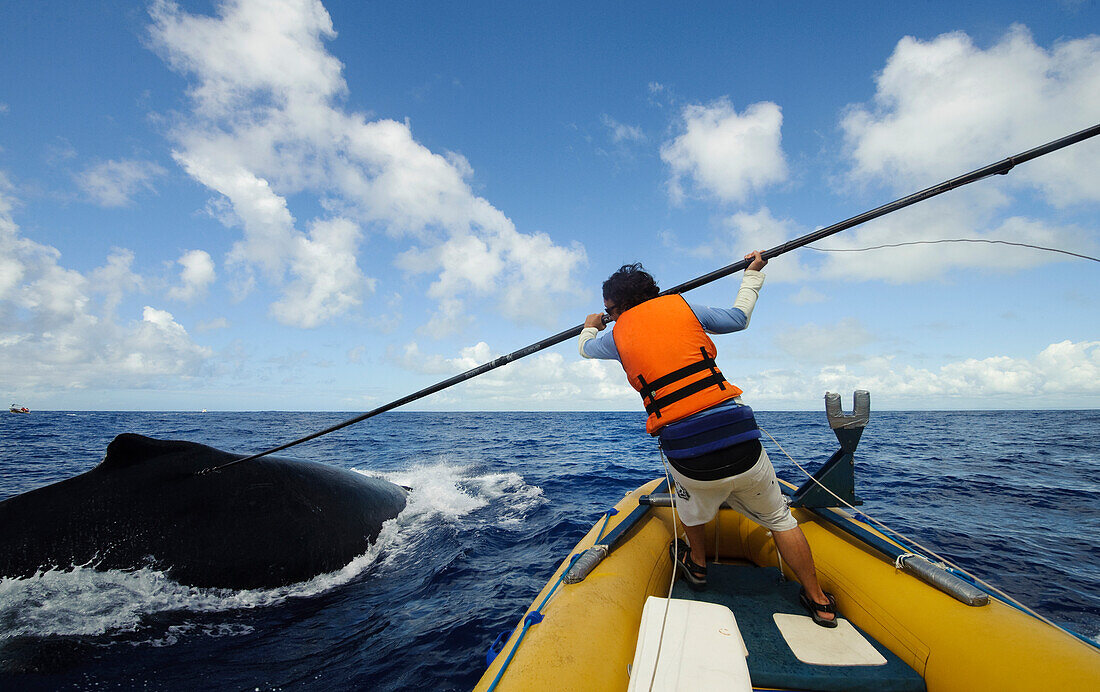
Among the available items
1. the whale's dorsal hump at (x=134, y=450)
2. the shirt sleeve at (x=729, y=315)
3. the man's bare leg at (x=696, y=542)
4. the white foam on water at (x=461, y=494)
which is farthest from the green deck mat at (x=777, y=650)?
the whale's dorsal hump at (x=134, y=450)

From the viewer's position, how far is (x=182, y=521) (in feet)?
14.1

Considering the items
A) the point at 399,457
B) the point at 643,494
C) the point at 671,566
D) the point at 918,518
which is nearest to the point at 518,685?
the point at 671,566

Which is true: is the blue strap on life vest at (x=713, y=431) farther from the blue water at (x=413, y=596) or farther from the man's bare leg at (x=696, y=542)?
the blue water at (x=413, y=596)

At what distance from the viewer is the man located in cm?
286

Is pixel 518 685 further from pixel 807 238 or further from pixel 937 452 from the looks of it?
pixel 937 452

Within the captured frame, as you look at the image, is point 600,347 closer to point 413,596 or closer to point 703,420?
point 703,420

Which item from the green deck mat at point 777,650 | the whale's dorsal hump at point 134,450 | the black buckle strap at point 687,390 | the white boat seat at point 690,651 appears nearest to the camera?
the white boat seat at point 690,651

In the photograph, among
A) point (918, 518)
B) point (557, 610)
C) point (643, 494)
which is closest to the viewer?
point (557, 610)

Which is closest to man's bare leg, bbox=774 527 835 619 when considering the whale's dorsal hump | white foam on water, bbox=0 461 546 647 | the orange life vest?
the orange life vest

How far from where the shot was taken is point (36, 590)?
376 centimetres

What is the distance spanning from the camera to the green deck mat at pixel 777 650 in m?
2.46

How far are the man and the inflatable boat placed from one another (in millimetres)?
319

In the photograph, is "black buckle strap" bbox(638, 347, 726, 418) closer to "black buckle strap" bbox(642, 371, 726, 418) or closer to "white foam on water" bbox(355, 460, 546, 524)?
"black buckle strap" bbox(642, 371, 726, 418)

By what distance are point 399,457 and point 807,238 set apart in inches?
640
